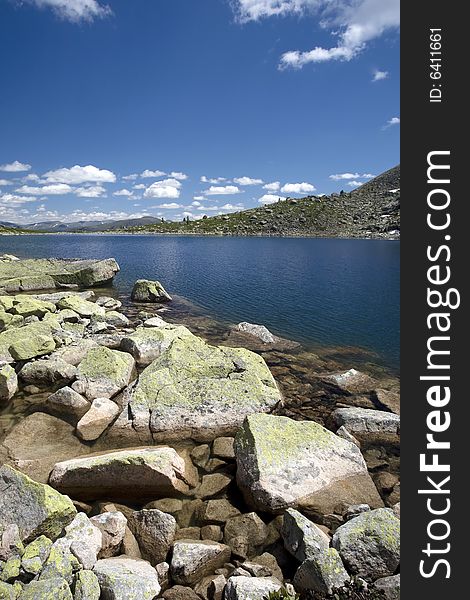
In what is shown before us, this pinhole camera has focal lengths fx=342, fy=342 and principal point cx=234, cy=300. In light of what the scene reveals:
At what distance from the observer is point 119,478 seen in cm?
1011

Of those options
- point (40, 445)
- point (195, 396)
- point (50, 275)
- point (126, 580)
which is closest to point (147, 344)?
point (195, 396)

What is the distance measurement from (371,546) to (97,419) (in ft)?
33.9

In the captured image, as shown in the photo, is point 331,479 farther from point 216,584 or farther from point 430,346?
point 430,346

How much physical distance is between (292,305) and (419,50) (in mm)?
33718

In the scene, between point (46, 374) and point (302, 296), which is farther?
point (302, 296)

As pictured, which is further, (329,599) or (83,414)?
(83,414)

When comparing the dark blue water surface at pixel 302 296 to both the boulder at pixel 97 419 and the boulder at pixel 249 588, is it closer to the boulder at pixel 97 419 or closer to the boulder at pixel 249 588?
the boulder at pixel 97 419

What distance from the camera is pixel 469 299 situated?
19.7ft

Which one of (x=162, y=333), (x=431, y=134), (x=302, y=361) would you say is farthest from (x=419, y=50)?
(x=302, y=361)

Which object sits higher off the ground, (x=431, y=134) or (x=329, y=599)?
(x=431, y=134)

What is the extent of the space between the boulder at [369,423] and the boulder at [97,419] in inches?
378

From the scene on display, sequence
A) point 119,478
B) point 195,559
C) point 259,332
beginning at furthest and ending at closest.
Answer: point 259,332, point 119,478, point 195,559

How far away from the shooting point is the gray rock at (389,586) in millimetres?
6750

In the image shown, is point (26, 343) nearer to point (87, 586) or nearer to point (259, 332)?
point (87, 586)
